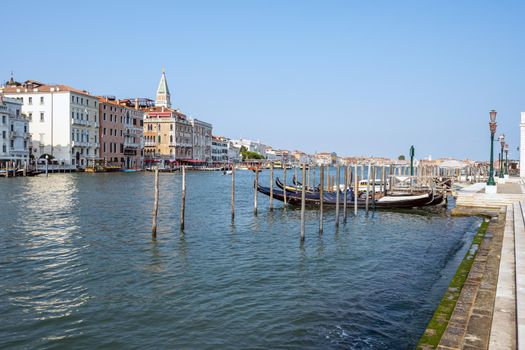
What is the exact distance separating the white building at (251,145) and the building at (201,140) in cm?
4788

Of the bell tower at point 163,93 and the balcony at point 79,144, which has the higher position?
the bell tower at point 163,93

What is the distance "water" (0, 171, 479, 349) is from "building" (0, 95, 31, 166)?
34.4m

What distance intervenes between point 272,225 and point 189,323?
10.2 meters

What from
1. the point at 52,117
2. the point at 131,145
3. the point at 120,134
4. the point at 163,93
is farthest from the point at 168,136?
the point at 52,117

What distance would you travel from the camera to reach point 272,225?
16875 millimetres

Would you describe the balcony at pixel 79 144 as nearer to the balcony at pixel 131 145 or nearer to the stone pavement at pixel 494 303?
the balcony at pixel 131 145

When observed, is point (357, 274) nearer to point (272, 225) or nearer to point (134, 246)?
point (134, 246)

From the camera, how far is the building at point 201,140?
9062 cm

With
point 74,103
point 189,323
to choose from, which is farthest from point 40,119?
point 189,323

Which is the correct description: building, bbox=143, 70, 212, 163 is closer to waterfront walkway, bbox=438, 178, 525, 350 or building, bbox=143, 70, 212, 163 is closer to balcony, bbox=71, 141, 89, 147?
balcony, bbox=71, 141, 89, 147

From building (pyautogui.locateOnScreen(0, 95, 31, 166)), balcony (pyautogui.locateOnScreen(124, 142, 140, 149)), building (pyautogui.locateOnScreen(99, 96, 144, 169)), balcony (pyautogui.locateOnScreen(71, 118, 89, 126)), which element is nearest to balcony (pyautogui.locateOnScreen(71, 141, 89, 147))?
balcony (pyautogui.locateOnScreen(71, 118, 89, 126))

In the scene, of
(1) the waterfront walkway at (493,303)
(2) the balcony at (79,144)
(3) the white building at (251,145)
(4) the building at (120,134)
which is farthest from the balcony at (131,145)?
(3) the white building at (251,145)

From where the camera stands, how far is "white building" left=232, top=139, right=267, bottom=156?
516 feet

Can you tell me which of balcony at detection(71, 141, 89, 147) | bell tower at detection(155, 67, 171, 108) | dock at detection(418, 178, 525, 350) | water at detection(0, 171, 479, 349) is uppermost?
bell tower at detection(155, 67, 171, 108)
